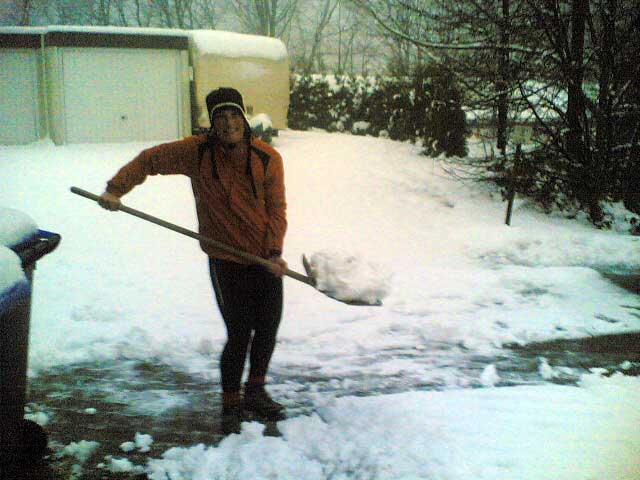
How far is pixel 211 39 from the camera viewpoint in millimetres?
15555

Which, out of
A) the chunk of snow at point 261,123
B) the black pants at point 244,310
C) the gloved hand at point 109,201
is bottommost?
the black pants at point 244,310

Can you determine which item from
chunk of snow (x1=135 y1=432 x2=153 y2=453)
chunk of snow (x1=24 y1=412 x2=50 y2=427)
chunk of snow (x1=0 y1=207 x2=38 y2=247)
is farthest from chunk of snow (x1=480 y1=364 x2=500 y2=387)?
chunk of snow (x1=0 y1=207 x2=38 y2=247)

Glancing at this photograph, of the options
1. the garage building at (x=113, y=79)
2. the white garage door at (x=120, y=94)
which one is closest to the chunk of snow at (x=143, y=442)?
the garage building at (x=113, y=79)

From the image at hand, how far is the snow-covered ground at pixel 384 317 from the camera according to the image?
3.27 meters

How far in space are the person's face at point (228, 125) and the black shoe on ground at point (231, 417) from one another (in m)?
1.42

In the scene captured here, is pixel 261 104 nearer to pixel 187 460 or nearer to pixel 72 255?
pixel 72 255

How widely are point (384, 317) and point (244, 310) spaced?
7.85 feet

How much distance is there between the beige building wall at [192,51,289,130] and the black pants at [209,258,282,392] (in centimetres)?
1190

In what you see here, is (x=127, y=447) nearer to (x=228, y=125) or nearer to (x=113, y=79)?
(x=228, y=125)

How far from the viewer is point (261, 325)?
3568 millimetres

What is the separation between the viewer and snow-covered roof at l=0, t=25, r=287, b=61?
575 inches

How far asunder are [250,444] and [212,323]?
7.07 ft

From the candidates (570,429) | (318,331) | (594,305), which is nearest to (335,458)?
(570,429)

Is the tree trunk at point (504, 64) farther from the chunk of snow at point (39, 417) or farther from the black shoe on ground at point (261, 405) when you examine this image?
the chunk of snow at point (39, 417)
